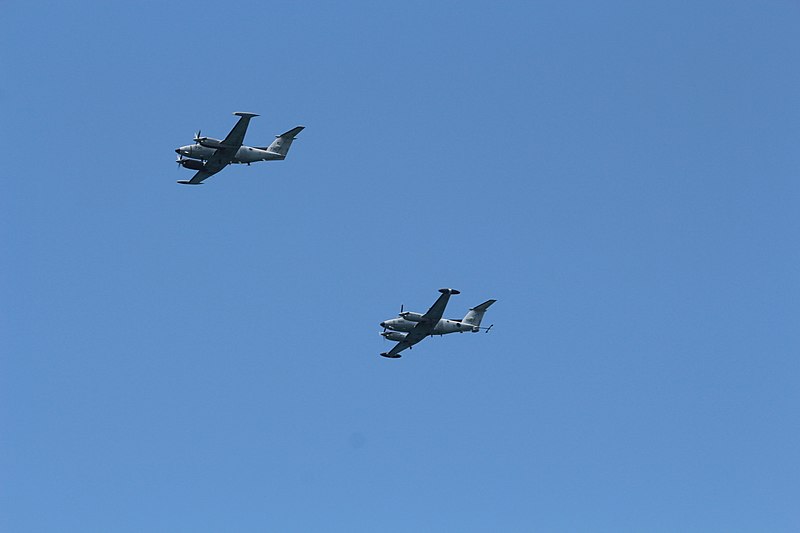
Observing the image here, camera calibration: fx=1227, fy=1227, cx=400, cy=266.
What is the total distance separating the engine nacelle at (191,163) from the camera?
4887 inches

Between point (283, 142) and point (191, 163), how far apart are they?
9984 millimetres

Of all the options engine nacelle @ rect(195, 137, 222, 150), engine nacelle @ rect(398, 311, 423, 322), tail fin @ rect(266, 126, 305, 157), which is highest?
tail fin @ rect(266, 126, 305, 157)

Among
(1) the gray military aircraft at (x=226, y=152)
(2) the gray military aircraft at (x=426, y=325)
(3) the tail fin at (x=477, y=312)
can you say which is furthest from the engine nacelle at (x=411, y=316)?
(1) the gray military aircraft at (x=226, y=152)

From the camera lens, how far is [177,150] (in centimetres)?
12238

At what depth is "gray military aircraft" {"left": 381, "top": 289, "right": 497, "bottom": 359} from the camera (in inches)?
4845

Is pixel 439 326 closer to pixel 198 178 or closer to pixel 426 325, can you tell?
pixel 426 325

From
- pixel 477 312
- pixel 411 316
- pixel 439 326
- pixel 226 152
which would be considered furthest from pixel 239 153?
pixel 477 312

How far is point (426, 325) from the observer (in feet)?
408

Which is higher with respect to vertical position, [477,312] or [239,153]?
[239,153]

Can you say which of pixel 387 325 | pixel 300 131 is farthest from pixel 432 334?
pixel 300 131

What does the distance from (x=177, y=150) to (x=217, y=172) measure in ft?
16.5

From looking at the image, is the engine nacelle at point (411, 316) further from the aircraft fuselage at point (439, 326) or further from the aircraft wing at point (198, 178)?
the aircraft wing at point (198, 178)

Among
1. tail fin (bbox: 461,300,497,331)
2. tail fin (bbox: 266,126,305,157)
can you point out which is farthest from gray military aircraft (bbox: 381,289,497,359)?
tail fin (bbox: 266,126,305,157)

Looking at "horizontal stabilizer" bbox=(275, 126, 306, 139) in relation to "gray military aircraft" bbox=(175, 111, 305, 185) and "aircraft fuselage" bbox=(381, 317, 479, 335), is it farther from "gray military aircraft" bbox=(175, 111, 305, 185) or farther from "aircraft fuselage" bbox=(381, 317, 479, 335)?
"aircraft fuselage" bbox=(381, 317, 479, 335)
